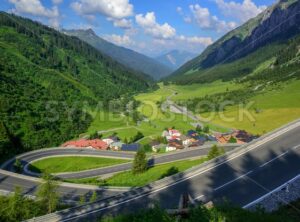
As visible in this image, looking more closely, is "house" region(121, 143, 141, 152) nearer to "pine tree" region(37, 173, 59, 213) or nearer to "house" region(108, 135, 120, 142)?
"house" region(108, 135, 120, 142)

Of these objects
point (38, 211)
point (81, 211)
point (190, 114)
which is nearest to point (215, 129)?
point (190, 114)

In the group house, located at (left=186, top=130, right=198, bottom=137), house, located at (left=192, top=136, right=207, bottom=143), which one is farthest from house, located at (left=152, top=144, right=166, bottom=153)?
house, located at (left=186, top=130, right=198, bottom=137)

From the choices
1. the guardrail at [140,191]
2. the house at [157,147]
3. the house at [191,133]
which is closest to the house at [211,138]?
the house at [191,133]

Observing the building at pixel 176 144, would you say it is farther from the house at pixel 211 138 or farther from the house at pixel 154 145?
the house at pixel 211 138

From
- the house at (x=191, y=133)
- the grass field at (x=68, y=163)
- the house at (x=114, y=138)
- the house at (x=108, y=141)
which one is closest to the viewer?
the grass field at (x=68, y=163)

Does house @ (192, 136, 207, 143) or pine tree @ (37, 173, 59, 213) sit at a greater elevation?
pine tree @ (37, 173, 59, 213)

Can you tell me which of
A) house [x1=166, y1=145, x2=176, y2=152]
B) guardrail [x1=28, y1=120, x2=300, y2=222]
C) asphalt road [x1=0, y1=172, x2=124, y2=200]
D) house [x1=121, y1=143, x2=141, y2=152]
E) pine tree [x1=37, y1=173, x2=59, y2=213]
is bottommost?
house [x1=166, y1=145, x2=176, y2=152]
